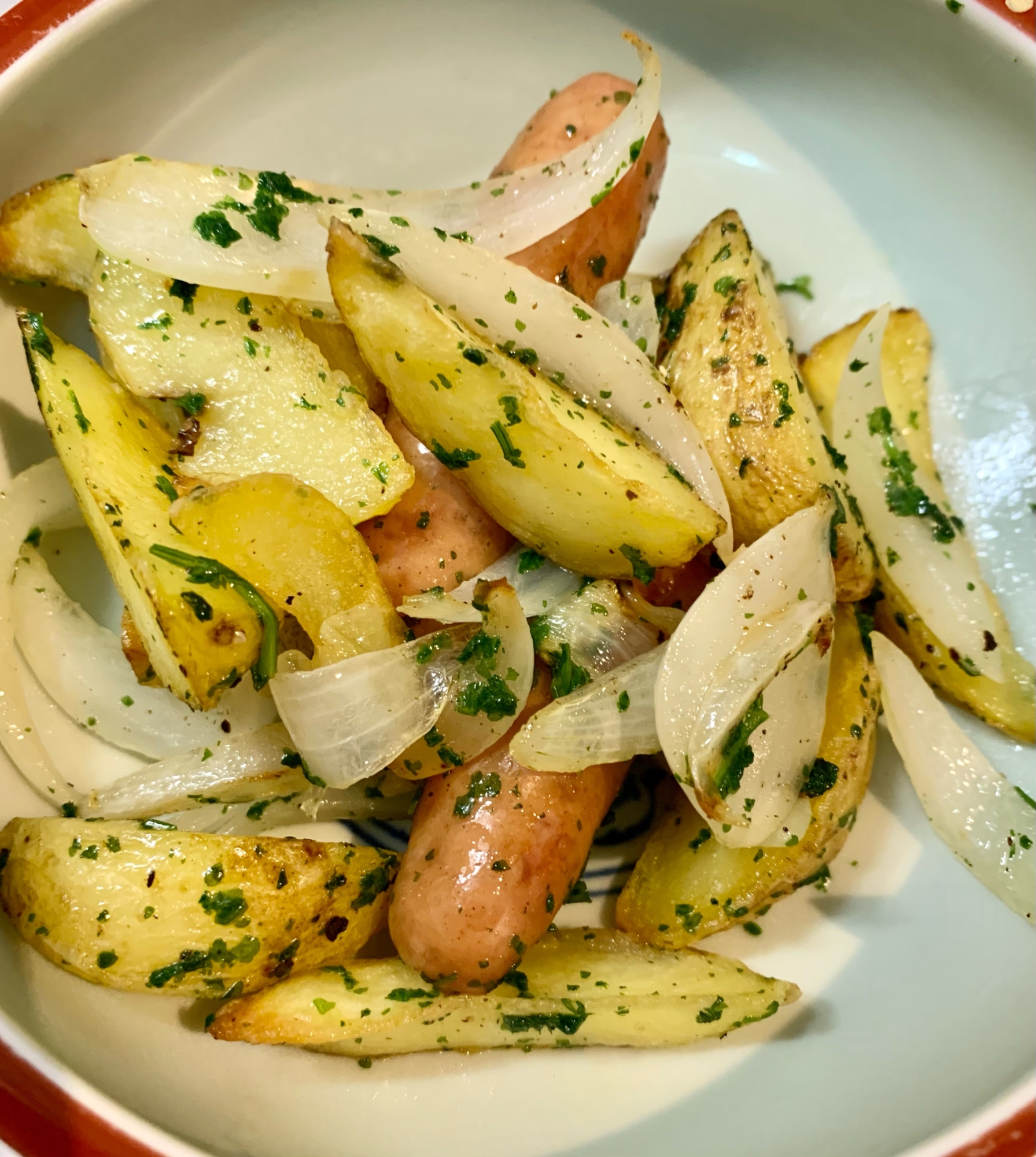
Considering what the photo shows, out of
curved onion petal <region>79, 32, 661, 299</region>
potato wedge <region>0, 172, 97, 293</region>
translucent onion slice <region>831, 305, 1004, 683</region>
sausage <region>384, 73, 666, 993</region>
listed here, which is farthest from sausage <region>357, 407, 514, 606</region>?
translucent onion slice <region>831, 305, 1004, 683</region>

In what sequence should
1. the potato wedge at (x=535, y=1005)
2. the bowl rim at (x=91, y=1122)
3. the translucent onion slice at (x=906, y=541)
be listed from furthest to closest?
the translucent onion slice at (x=906, y=541) < the potato wedge at (x=535, y=1005) < the bowl rim at (x=91, y=1122)

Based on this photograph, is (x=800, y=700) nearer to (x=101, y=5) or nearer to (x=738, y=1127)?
(x=738, y=1127)

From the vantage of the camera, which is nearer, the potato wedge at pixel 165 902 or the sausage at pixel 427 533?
the potato wedge at pixel 165 902

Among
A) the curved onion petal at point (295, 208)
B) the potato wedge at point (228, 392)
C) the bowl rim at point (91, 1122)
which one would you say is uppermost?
the curved onion petal at point (295, 208)

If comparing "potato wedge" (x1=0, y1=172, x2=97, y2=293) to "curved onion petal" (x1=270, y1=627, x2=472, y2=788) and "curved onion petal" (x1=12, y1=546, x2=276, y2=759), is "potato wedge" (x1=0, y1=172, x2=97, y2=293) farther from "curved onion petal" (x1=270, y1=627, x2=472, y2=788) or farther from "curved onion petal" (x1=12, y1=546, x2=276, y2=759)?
"curved onion petal" (x1=270, y1=627, x2=472, y2=788)

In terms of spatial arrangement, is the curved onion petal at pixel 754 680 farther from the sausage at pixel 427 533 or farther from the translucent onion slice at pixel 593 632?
the sausage at pixel 427 533

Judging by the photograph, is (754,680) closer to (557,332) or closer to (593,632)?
(593,632)

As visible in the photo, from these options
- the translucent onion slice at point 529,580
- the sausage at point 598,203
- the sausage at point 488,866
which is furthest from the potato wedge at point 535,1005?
the sausage at point 598,203
